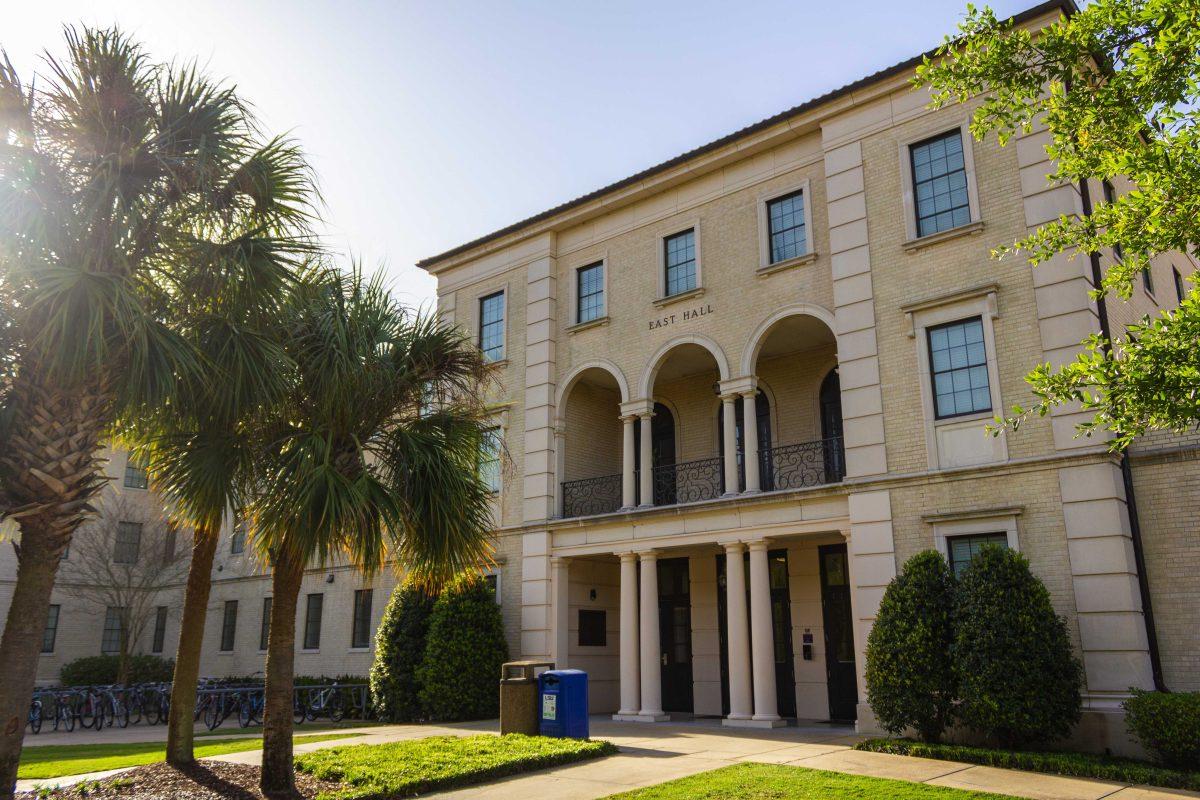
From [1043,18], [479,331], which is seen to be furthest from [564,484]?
[1043,18]

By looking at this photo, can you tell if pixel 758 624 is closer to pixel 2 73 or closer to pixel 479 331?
pixel 479 331

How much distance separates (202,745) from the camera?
1477 cm

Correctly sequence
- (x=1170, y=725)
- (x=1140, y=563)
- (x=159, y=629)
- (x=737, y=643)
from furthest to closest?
(x=159, y=629), (x=737, y=643), (x=1140, y=563), (x=1170, y=725)

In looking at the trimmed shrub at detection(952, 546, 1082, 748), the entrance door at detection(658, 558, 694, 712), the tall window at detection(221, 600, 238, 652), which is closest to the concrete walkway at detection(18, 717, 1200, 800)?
the trimmed shrub at detection(952, 546, 1082, 748)

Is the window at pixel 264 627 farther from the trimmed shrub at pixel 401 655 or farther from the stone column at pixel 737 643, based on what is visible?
the stone column at pixel 737 643

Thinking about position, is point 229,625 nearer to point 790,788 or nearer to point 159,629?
point 159,629

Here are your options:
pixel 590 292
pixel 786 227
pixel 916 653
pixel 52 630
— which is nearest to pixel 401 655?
pixel 590 292

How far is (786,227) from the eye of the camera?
18188 mm

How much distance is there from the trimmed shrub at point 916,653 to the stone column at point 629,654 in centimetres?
616

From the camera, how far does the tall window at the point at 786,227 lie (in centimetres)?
1794

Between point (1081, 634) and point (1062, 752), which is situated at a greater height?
point (1081, 634)

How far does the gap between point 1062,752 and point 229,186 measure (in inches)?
510

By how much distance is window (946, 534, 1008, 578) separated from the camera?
13953mm

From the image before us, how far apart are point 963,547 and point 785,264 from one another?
6.48 m
